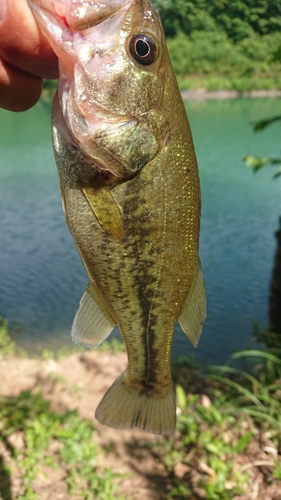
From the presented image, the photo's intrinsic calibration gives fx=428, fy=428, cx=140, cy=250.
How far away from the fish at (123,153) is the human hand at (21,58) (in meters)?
0.05

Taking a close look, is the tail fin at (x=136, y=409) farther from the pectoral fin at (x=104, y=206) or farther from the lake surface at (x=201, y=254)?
the lake surface at (x=201, y=254)

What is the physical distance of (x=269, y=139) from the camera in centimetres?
1884

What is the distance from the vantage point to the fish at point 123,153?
1.16 meters

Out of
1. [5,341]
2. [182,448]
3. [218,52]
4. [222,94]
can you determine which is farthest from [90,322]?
[218,52]

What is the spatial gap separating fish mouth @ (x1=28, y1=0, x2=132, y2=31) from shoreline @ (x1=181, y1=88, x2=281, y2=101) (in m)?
32.1

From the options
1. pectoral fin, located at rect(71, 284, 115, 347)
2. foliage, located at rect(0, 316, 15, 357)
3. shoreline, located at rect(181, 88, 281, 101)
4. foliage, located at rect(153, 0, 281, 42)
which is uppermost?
pectoral fin, located at rect(71, 284, 115, 347)

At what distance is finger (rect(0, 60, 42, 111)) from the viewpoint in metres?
1.33

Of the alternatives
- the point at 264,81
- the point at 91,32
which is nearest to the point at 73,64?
the point at 91,32

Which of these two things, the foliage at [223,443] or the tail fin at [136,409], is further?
the foliage at [223,443]

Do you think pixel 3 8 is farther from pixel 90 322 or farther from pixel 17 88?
pixel 90 322

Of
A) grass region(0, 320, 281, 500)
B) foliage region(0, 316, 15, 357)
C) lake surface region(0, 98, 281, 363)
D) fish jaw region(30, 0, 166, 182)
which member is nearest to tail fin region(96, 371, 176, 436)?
fish jaw region(30, 0, 166, 182)

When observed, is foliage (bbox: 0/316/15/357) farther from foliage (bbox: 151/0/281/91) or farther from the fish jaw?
foliage (bbox: 151/0/281/91)

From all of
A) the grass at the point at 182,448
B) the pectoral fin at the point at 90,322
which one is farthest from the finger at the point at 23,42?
the grass at the point at 182,448

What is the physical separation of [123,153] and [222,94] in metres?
35.2
